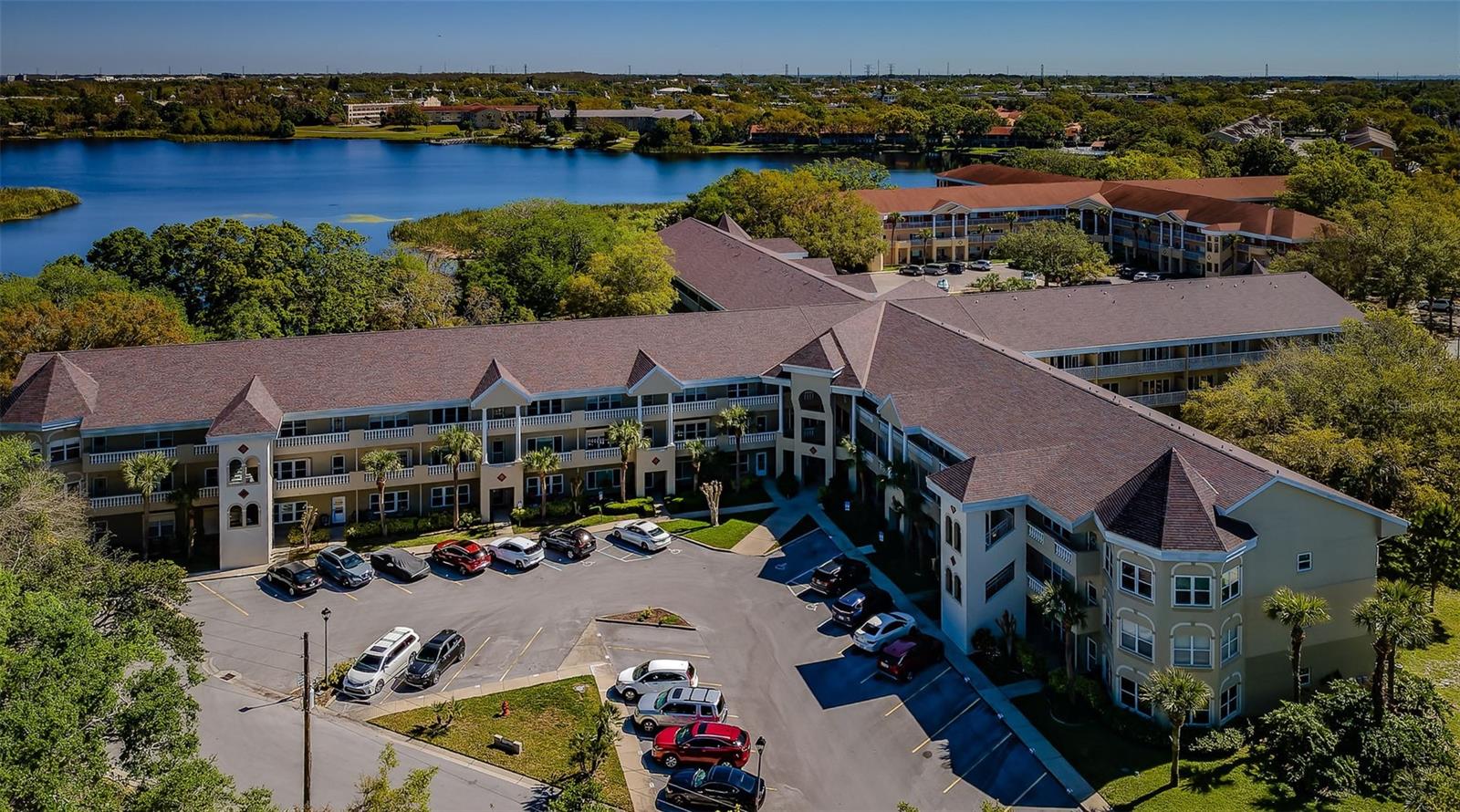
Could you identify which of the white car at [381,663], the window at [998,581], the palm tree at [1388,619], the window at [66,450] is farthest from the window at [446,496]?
the palm tree at [1388,619]

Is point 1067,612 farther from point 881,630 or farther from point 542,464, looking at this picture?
point 542,464

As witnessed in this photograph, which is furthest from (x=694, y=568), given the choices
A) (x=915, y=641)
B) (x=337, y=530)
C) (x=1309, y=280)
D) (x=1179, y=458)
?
(x=1309, y=280)

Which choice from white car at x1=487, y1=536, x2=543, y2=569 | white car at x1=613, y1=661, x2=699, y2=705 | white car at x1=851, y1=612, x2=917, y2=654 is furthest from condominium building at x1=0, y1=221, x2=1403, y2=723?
white car at x1=613, y1=661, x2=699, y2=705

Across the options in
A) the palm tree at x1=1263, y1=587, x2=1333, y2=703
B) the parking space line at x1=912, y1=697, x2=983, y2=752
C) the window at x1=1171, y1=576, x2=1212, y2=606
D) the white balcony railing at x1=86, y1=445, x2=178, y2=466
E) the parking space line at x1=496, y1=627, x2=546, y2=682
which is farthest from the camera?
the white balcony railing at x1=86, y1=445, x2=178, y2=466

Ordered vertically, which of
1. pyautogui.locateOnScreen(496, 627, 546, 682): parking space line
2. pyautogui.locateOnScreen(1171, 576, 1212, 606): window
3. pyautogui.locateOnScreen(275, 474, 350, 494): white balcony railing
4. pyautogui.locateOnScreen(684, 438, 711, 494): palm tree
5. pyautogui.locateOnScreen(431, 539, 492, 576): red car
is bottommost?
pyautogui.locateOnScreen(496, 627, 546, 682): parking space line

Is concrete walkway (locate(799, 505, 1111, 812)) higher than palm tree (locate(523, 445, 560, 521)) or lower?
lower

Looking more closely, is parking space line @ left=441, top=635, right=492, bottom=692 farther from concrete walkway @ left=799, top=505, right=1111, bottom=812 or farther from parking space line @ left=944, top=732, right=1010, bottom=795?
parking space line @ left=944, top=732, right=1010, bottom=795
